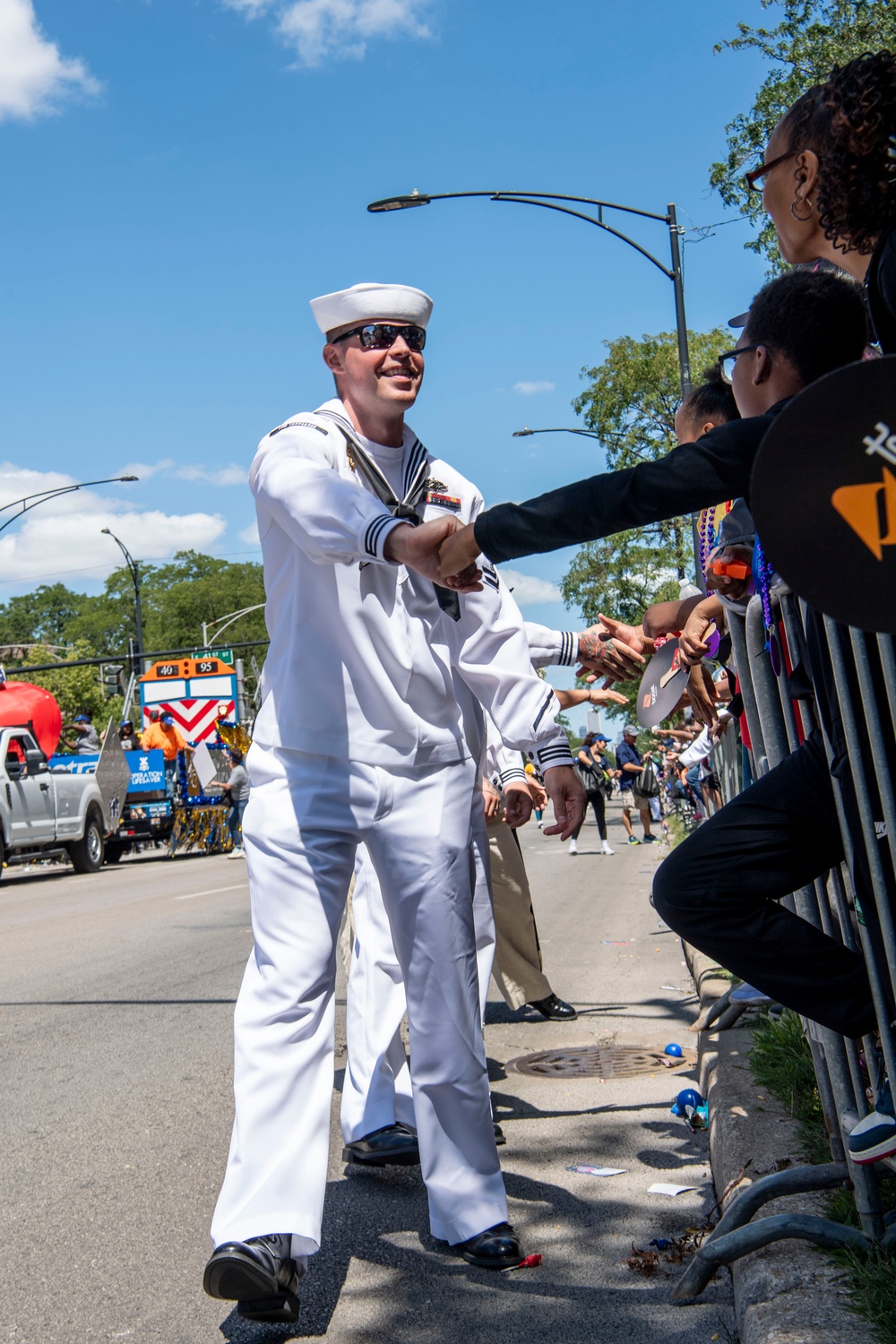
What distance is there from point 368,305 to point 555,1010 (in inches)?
170

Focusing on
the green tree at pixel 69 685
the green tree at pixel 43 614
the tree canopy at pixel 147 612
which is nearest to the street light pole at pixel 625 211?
the green tree at pixel 69 685

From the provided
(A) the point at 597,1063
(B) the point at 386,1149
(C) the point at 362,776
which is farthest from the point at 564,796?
(A) the point at 597,1063

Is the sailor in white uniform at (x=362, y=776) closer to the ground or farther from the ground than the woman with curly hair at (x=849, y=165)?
closer to the ground

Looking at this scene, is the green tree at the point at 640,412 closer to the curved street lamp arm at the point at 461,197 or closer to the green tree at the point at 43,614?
the curved street lamp arm at the point at 461,197

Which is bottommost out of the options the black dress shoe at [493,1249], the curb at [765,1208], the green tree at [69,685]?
the black dress shoe at [493,1249]

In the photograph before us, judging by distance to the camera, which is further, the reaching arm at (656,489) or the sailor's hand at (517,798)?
the sailor's hand at (517,798)

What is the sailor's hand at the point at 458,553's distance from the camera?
2.56 metres

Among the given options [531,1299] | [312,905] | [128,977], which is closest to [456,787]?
[312,905]

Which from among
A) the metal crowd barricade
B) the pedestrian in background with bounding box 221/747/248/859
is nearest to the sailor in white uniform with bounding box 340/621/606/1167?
the metal crowd barricade

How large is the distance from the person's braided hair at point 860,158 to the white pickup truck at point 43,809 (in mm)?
18868

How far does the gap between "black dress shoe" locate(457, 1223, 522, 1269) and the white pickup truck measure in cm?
1766

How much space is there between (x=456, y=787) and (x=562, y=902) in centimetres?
1060

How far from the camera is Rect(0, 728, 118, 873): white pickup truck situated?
65.6 feet

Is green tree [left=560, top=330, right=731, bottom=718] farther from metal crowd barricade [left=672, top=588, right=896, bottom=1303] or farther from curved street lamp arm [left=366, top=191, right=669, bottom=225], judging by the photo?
metal crowd barricade [left=672, top=588, right=896, bottom=1303]
